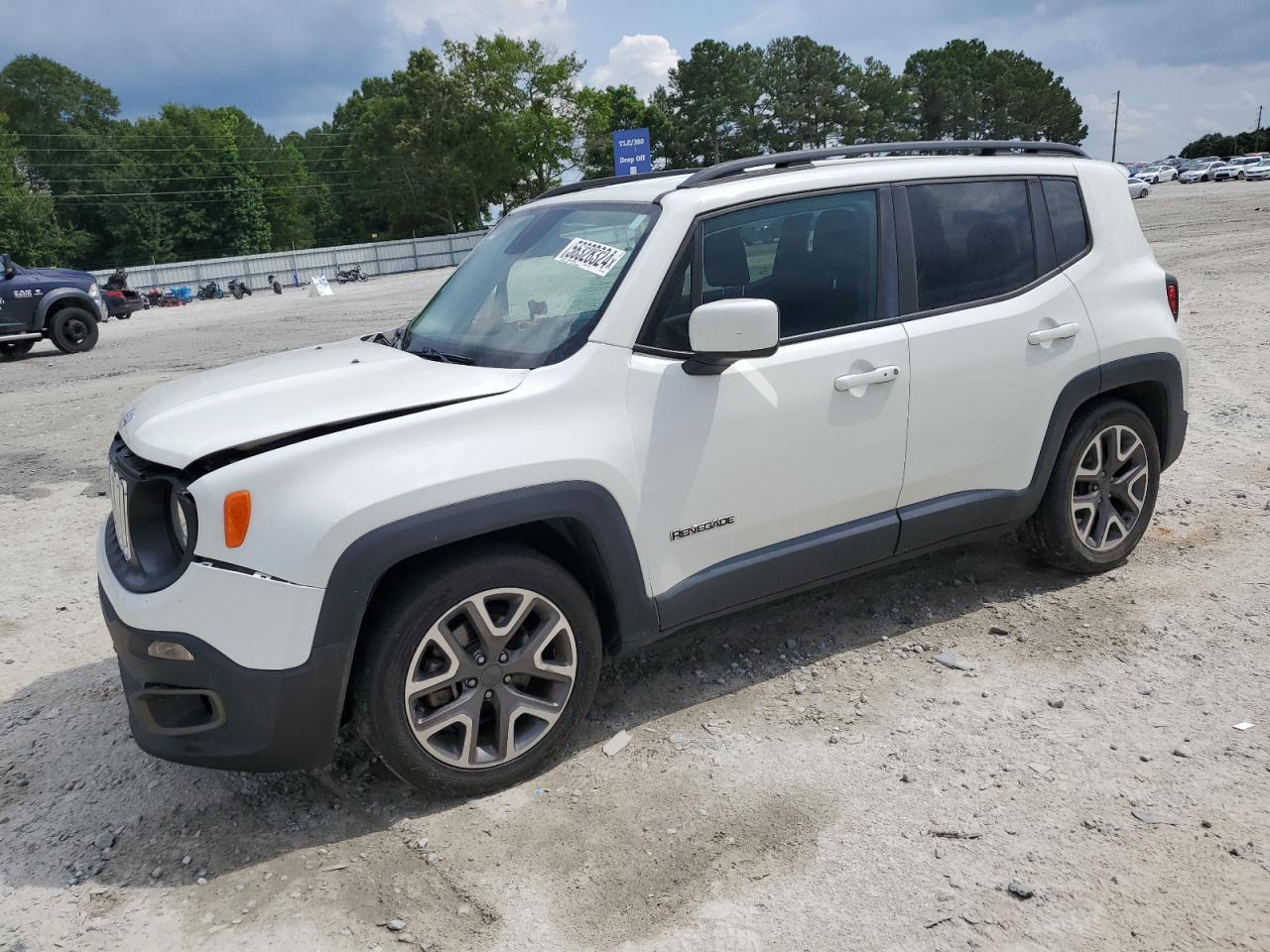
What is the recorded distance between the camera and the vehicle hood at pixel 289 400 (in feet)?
9.57

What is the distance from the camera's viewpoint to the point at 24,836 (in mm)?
3211

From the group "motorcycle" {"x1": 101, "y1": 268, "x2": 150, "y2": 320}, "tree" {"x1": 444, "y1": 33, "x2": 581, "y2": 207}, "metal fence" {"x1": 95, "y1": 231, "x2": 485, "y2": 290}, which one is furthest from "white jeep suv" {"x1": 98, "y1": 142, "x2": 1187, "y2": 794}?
"tree" {"x1": 444, "y1": 33, "x2": 581, "y2": 207}

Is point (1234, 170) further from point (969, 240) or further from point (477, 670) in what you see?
point (477, 670)

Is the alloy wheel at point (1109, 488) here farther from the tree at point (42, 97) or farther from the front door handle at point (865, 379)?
the tree at point (42, 97)

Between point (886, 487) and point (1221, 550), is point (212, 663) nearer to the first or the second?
point (886, 487)

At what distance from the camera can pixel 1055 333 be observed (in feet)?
13.7

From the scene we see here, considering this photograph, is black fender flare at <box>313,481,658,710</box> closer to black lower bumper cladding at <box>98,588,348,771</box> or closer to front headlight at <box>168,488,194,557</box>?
black lower bumper cladding at <box>98,588,348,771</box>

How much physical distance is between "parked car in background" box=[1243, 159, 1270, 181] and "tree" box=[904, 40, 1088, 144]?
146 ft

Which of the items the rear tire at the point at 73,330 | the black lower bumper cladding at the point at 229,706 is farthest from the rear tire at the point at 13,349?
the black lower bumper cladding at the point at 229,706

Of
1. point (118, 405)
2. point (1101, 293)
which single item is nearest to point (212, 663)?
point (1101, 293)

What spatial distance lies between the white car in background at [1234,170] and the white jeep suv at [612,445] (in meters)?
67.9

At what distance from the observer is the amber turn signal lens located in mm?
2756

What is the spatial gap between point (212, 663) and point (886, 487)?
2431 millimetres

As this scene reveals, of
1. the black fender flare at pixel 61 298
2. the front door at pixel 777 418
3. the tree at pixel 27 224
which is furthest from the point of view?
the tree at pixel 27 224
